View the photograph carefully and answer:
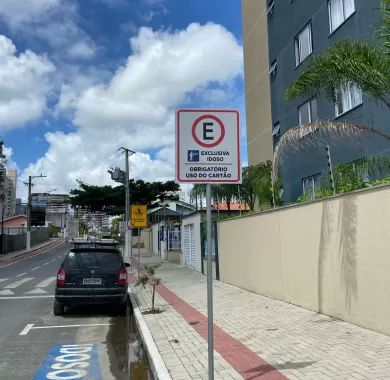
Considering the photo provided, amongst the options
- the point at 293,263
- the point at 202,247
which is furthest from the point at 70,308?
the point at 202,247

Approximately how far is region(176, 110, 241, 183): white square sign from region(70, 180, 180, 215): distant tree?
51.5 meters

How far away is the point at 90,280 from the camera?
38.8 feet

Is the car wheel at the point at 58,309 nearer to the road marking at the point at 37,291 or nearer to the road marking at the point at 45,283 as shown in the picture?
the road marking at the point at 37,291

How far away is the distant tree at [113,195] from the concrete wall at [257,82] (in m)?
30.7

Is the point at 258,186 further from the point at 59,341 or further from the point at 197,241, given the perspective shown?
the point at 59,341

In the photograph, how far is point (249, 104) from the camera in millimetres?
27828

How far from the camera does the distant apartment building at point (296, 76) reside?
14.5 m

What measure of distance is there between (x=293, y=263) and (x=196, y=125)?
6297 millimetres

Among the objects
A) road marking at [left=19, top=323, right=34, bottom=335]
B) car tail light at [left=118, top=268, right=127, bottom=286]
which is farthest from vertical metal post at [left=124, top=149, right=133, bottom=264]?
road marking at [left=19, top=323, right=34, bottom=335]

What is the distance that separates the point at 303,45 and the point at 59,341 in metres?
15.4

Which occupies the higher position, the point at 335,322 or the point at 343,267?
the point at 343,267

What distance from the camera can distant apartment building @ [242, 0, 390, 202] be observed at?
14.5m

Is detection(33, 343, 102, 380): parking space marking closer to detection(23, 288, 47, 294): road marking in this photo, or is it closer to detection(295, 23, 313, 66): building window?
detection(23, 288, 47, 294): road marking

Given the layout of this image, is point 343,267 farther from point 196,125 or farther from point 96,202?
point 96,202
